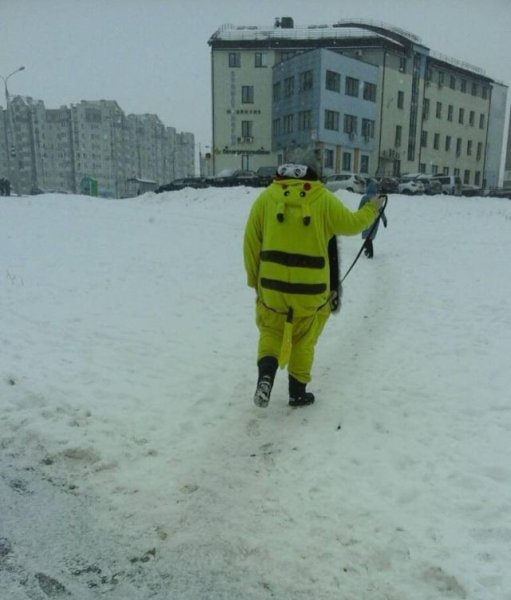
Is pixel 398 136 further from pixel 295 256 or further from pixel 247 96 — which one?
pixel 295 256

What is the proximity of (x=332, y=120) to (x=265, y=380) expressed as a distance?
153 ft

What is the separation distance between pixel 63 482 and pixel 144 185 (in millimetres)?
44273

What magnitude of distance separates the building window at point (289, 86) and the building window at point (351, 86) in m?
4.99

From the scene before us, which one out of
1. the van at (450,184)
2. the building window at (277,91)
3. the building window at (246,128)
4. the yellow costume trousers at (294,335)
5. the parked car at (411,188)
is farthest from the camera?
the building window at (246,128)

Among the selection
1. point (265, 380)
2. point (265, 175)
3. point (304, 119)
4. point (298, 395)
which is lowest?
point (298, 395)

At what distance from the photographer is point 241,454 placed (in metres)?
3.44

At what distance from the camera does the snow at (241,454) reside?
93.5 inches

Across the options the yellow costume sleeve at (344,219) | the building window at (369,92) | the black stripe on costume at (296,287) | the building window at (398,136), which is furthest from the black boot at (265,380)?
the building window at (398,136)

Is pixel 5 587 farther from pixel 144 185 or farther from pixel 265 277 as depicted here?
pixel 144 185

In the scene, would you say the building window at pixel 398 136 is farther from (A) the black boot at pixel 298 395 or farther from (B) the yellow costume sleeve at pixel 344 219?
(A) the black boot at pixel 298 395

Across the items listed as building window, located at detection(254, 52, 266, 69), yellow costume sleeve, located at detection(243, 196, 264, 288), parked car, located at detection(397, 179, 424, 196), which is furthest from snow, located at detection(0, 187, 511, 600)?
building window, located at detection(254, 52, 266, 69)

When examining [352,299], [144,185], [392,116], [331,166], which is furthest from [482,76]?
[352,299]

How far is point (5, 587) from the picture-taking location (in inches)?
88.9

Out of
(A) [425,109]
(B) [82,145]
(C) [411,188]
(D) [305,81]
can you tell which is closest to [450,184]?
(C) [411,188]
